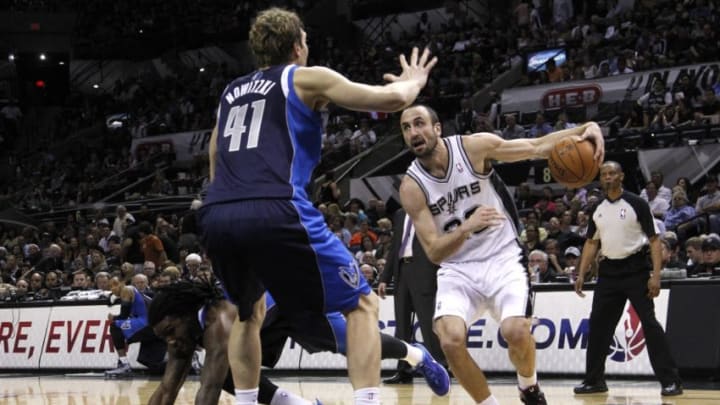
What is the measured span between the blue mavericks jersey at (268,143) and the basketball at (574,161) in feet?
7.46

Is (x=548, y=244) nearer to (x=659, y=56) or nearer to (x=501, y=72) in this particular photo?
(x=659, y=56)

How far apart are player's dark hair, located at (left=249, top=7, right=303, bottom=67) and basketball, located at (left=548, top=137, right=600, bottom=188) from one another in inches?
92.5

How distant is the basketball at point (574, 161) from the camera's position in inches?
275

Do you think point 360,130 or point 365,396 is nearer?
point 365,396

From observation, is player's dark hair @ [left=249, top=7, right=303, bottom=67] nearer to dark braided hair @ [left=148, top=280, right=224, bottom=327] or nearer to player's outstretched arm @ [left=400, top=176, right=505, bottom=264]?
player's outstretched arm @ [left=400, top=176, right=505, bottom=264]

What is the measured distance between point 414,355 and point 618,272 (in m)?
3.21

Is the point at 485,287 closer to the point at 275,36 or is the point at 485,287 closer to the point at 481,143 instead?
the point at 481,143

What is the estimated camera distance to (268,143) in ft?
16.9

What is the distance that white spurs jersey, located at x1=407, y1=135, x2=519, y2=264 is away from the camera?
7.14 metres

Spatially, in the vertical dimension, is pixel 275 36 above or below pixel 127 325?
above

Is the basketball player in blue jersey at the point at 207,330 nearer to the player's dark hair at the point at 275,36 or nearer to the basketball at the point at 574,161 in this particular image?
the basketball at the point at 574,161

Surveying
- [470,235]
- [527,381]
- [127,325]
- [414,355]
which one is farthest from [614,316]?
[127,325]

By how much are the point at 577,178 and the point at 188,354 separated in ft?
8.81

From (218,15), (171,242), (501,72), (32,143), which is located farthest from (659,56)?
(32,143)
